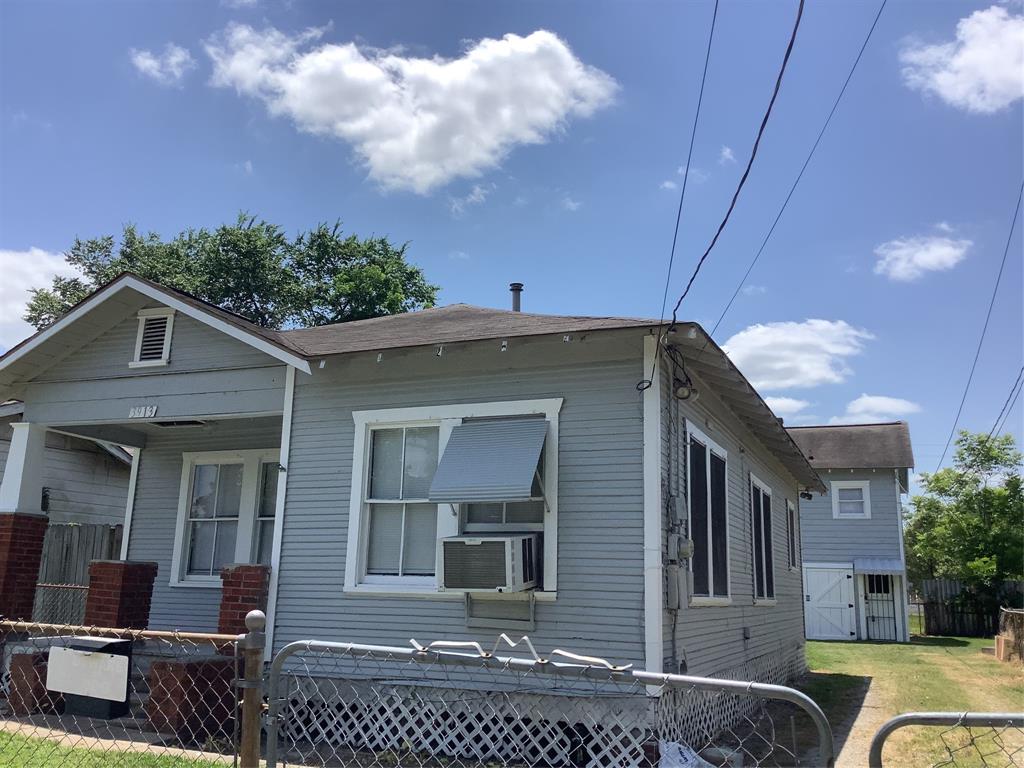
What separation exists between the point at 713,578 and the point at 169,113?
10571mm

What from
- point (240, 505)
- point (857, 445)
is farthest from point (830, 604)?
point (240, 505)

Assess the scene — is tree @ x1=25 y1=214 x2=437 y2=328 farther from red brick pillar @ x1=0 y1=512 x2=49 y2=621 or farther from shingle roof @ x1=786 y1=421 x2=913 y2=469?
red brick pillar @ x1=0 y1=512 x2=49 y2=621

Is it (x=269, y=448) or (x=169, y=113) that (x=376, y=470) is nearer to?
(x=269, y=448)

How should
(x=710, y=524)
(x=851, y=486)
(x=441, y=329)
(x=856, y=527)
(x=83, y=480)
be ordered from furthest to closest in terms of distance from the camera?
1. (x=851, y=486)
2. (x=856, y=527)
3. (x=83, y=480)
4. (x=441, y=329)
5. (x=710, y=524)

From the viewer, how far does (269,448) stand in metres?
10.4

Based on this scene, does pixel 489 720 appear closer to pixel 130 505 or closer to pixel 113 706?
pixel 113 706

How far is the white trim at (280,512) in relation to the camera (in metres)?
7.84

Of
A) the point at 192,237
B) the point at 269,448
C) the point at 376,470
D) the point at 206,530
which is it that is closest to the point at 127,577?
the point at 206,530

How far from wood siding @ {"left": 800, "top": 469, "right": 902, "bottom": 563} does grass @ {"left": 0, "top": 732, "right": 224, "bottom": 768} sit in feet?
73.5

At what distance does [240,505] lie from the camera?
10.4 meters

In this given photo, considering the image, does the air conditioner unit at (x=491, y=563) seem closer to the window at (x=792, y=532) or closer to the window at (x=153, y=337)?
the window at (x=153, y=337)

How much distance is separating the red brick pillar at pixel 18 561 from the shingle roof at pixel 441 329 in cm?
361

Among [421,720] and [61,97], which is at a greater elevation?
[61,97]

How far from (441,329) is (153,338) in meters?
3.25
